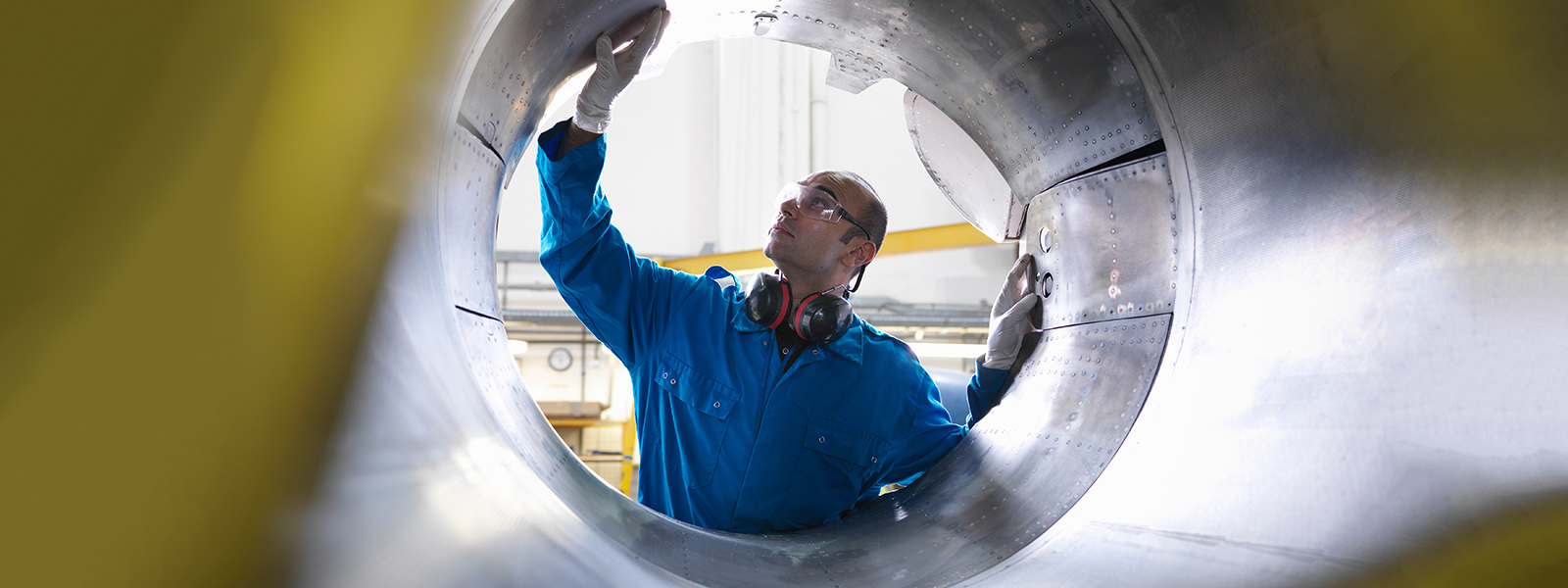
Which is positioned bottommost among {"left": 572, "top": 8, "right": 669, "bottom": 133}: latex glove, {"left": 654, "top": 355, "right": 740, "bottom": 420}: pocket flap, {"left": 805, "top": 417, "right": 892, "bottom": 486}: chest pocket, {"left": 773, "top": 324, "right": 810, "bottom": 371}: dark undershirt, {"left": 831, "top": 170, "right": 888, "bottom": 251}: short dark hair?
{"left": 805, "top": 417, "right": 892, "bottom": 486}: chest pocket

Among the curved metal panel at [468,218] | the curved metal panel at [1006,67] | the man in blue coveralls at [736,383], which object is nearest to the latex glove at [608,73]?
the man in blue coveralls at [736,383]

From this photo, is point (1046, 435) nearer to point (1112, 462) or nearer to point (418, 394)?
point (1112, 462)

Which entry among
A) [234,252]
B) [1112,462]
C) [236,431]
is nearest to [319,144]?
[234,252]

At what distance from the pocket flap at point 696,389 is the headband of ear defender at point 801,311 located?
0.73ft

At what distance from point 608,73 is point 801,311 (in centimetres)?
88

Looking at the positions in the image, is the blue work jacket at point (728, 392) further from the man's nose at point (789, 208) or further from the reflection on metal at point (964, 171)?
the reflection on metal at point (964, 171)

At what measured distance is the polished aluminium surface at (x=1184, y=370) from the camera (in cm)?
80

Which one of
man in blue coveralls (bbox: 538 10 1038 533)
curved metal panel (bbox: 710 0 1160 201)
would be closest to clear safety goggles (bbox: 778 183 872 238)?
man in blue coveralls (bbox: 538 10 1038 533)

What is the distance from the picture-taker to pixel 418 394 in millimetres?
765

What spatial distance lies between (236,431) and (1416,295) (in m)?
1.20

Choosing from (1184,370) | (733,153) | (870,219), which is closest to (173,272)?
(1184,370)

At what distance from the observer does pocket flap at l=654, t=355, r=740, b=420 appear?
7.82 ft

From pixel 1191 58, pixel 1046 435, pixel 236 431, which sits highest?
pixel 1191 58

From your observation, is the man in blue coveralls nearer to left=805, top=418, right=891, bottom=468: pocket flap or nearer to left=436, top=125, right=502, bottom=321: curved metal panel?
left=805, top=418, right=891, bottom=468: pocket flap
